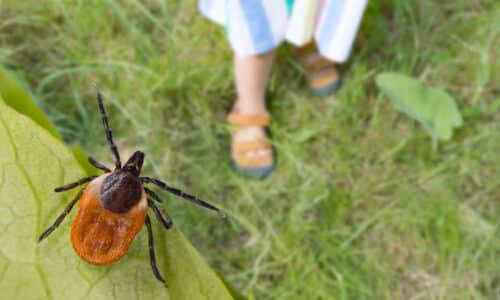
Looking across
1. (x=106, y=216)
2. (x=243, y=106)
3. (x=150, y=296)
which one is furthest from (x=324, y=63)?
(x=150, y=296)

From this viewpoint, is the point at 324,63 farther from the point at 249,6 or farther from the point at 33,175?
the point at 33,175

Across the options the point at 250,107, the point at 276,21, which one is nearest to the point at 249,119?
the point at 250,107

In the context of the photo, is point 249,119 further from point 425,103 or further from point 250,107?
point 425,103

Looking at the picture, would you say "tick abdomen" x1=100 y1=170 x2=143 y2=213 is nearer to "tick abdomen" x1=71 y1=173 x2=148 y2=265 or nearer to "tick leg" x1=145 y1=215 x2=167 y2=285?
"tick abdomen" x1=71 y1=173 x2=148 y2=265

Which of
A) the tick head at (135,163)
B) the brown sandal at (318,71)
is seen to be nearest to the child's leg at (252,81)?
the brown sandal at (318,71)

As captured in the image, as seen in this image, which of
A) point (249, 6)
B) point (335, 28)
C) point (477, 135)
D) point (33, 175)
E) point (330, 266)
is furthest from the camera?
point (477, 135)
